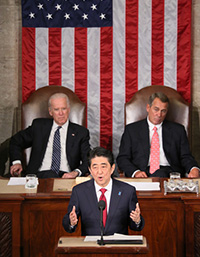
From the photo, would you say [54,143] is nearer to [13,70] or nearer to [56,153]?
[56,153]

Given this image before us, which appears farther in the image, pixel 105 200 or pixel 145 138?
pixel 145 138

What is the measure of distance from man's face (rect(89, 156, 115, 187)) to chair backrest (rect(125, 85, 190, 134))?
2.48m

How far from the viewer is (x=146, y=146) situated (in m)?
5.25

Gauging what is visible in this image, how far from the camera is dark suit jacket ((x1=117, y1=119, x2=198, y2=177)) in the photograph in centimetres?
522

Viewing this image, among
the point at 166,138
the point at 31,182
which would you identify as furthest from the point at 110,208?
the point at 166,138

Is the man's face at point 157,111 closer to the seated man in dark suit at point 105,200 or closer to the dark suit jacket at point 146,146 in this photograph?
the dark suit jacket at point 146,146

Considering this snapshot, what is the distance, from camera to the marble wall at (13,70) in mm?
6062

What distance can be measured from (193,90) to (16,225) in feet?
10.8

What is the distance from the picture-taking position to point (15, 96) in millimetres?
6172

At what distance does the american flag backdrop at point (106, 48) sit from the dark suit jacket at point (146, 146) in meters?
0.87

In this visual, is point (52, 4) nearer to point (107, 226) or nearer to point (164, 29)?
point (164, 29)

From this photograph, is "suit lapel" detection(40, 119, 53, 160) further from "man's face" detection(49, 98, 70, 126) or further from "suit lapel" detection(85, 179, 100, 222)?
"suit lapel" detection(85, 179, 100, 222)

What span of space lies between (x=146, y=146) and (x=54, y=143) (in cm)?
100

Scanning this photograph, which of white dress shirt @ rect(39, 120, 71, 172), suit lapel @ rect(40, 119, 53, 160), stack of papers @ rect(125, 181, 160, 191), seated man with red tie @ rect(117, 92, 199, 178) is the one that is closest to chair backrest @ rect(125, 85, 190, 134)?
seated man with red tie @ rect(117, 92, 199, 178)
